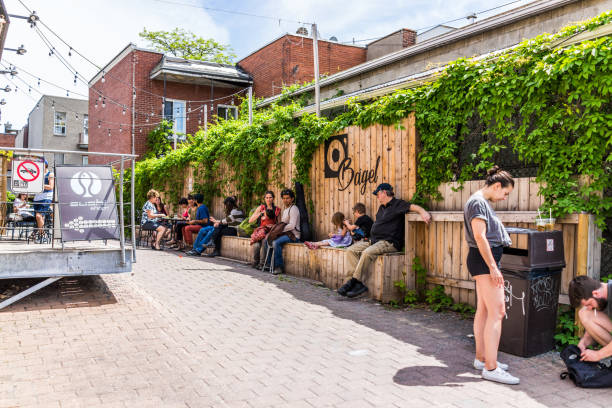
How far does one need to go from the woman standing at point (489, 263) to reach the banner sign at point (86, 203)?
4893mm

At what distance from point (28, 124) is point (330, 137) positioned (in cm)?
5076

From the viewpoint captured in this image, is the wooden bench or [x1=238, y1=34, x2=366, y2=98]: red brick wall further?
[x1=238, y1=34, x2=366, y2=98]: red brick wall

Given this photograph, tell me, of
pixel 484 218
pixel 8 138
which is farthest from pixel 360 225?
pixel 8 138

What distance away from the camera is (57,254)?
21.3ft

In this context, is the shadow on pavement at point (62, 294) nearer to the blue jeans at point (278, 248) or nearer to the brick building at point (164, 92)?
the blue jeans at point (278, 248)

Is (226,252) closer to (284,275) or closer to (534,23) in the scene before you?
(284,275)

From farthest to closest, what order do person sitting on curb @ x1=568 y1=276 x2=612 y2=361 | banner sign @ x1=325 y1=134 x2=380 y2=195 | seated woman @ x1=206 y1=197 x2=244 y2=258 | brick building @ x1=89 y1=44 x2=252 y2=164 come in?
brick building @ x1=89 y1=44 x2=252 y2=164 < seated woman @ x1=206 y1=197 x2=244 y2=258 < banner sign @ x1=325 y1=134 x2=380 y2=195 < person sitting on curb @ x1=568 y1=276 x2=612 y2=361

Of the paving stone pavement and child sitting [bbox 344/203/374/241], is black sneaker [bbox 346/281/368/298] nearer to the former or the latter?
the paving stone pavement

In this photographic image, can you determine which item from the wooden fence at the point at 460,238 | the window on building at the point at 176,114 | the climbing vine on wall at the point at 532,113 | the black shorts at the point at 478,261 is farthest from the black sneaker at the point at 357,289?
the window on building at the point at 176,114

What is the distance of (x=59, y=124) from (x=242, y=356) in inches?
1692

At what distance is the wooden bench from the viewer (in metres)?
7.13

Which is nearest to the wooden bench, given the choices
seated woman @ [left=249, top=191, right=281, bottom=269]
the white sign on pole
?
seated woman @ [left=249, top=191, right=281, bottom=269]

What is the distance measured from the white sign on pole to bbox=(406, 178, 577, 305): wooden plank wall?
669cm

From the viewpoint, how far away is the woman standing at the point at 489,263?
13.7 feet
